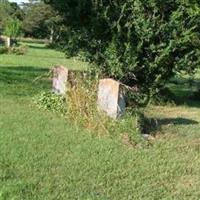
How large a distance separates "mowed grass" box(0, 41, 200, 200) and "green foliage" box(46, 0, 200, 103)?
2.64 metres

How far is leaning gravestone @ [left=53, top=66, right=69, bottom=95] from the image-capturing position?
13594 millimetres

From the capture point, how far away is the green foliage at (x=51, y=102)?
12.9 meters

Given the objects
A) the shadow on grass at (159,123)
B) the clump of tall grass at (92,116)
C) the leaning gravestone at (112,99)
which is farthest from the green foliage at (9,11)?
the leaning gravestone at (112,99)

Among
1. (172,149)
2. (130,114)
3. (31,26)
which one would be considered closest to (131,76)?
(130,114)

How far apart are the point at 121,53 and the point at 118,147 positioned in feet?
17.6

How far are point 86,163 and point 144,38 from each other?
6.38 m

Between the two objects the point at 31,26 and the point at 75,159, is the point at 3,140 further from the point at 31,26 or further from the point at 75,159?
the point at 31,26

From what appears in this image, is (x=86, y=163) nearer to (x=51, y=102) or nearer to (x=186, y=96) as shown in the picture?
(x=51, y=102)

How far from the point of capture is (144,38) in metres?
14.4

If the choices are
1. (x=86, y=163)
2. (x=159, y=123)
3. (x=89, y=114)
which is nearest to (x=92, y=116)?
(x=89, y=114)

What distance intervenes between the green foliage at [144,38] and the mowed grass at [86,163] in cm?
264

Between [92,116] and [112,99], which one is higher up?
[112,99]

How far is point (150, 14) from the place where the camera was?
14.9m

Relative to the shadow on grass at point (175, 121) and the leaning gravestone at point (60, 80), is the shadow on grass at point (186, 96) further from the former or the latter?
the leaning gravestone at point (60, 80)
